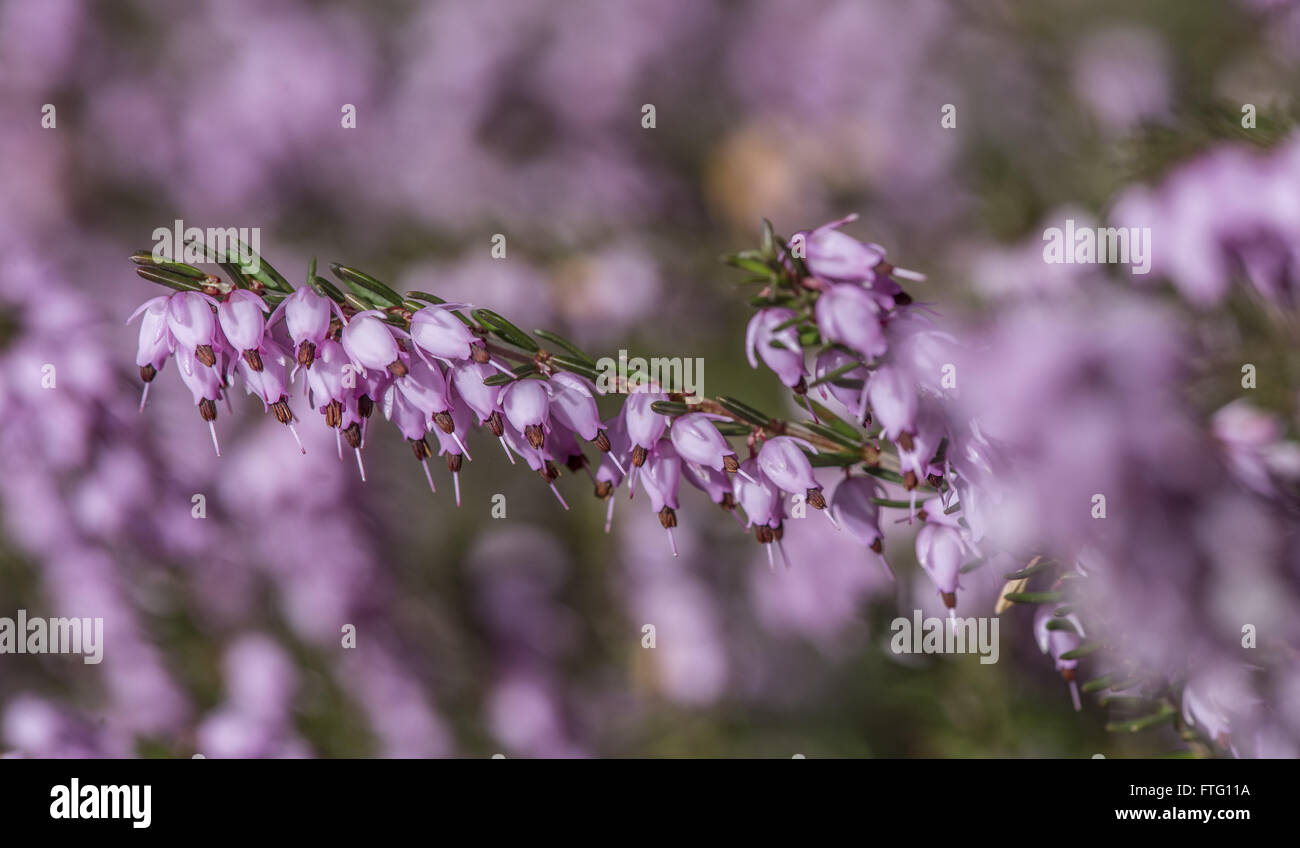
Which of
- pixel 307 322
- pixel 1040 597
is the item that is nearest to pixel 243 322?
pixel 307 322

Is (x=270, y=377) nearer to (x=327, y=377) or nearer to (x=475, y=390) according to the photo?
(x=327, y=377)

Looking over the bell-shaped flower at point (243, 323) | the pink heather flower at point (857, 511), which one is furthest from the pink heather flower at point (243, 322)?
the pink heather flower at point (857, 511)

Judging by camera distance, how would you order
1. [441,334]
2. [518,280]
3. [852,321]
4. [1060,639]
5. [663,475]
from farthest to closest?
[518,280]
[1060,639]
[663,475]
[441,334]
[852,321]

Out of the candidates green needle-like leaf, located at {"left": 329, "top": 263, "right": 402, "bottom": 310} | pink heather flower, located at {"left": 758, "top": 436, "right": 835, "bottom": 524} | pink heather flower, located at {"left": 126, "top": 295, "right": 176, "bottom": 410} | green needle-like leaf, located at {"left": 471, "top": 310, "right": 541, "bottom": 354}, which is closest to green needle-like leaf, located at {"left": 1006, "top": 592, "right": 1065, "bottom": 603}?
pink heather flower, located at {"left": 758, "top": 436, "right": 835, "bottom": 524}

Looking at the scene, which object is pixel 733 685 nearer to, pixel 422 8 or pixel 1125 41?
pixel 1125 41

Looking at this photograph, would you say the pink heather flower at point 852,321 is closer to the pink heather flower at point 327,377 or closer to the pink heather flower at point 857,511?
the pink heather flower at point 857,511

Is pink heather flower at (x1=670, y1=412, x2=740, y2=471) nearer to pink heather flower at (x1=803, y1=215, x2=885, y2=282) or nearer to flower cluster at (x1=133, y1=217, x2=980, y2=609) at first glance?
flower cluster at (x1=133, y1=217, x2=980, y2=609)
